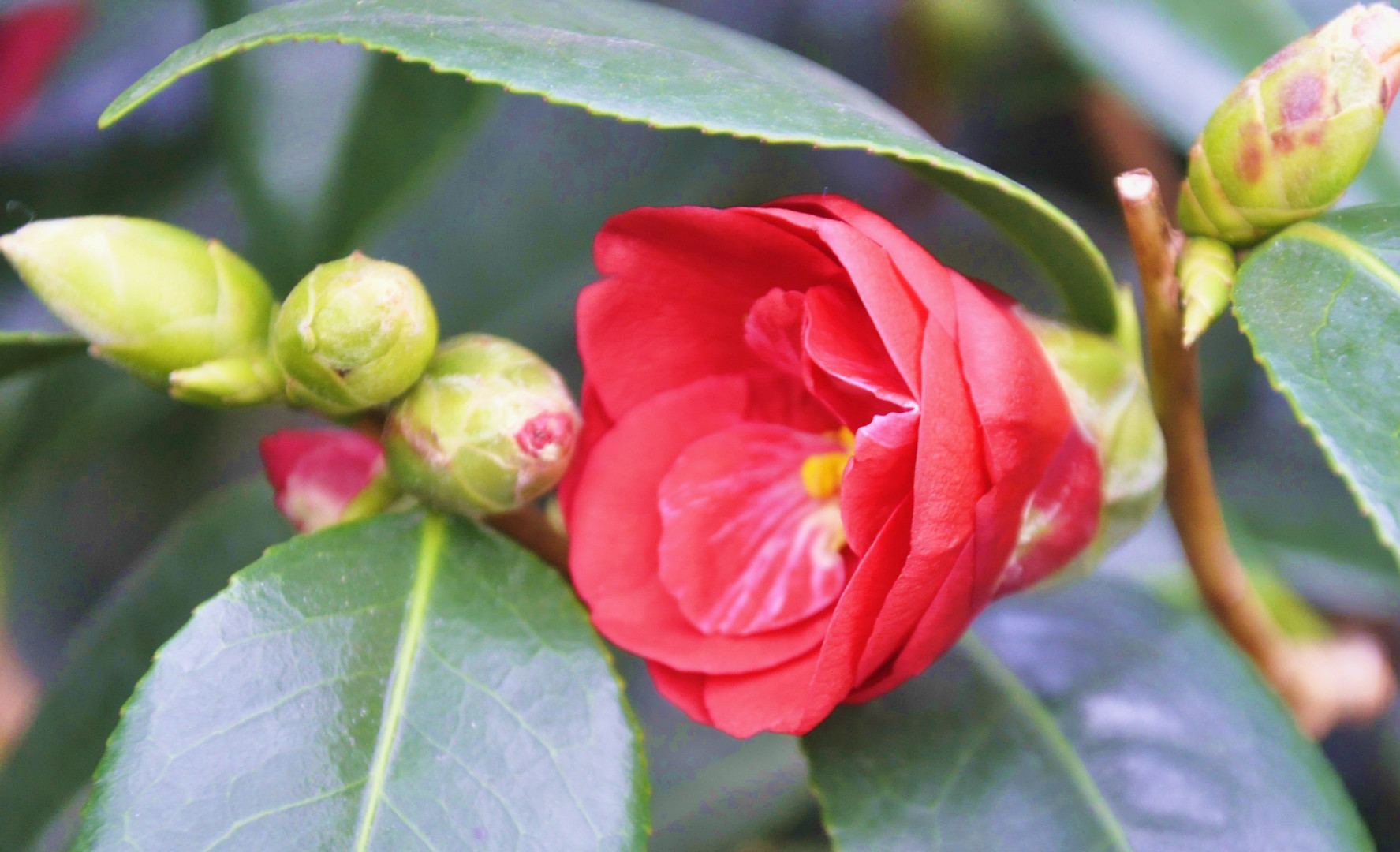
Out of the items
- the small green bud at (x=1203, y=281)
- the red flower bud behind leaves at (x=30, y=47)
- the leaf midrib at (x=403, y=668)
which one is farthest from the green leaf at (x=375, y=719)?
the red flower bud behind leaves at (x=30, y=47)

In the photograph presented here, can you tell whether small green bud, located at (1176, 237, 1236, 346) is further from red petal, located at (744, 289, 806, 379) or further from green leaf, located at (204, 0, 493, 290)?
green leaf, located at (204, 0, 493, 290)

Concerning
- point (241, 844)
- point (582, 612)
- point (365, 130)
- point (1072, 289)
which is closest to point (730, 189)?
point (365, 130)

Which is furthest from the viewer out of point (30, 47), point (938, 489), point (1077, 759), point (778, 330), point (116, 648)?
point (30, 47)

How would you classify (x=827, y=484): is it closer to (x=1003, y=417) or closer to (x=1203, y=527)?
(x=1003, y=417)

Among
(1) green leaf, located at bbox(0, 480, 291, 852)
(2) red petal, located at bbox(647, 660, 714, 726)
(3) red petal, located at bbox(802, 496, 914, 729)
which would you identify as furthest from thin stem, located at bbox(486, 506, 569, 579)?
(1) green leaf, located at bbox(0, 480, 291, 852)

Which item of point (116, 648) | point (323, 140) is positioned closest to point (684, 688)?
point (116, 648)

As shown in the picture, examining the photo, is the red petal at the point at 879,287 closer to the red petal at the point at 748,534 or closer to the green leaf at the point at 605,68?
the green leaf at the point at 605,68
